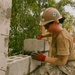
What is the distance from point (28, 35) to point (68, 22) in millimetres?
6817

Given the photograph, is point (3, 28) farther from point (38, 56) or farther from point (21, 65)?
point (38, 56)

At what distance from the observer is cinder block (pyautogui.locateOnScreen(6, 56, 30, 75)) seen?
2.65 meters

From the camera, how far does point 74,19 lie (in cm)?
1377

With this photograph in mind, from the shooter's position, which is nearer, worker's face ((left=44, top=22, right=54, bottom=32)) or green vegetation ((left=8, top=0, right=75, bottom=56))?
worker's face ((left=44, top=22, right=54, bottom=32))

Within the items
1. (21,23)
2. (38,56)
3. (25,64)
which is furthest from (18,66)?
(21,23)

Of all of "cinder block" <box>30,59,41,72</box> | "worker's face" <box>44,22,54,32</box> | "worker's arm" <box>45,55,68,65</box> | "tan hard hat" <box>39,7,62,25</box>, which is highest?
"tan hard hat" <box>39,7,62,25</box>

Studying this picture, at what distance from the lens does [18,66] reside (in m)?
2.96

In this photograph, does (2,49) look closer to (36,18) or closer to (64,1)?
(36,18)

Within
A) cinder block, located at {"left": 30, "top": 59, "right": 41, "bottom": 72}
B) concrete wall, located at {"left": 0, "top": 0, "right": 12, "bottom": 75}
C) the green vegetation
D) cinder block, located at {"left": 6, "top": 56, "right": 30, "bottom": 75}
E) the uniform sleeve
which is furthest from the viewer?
the green vegetation

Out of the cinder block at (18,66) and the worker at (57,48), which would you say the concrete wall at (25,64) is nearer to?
the cinder block at (18,66)

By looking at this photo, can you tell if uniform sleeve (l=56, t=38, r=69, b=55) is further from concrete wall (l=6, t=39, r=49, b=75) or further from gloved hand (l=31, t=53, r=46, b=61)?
concrete wall (l=6, t=39, r=49, b=75)

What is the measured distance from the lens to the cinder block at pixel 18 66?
104 inches

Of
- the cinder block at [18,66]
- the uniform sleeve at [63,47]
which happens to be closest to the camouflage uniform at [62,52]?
the uniform sleeve at [63,47]

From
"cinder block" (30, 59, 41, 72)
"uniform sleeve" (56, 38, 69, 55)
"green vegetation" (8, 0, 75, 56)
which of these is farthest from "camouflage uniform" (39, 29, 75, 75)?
"green vegetation" (8, 0, 75, 56)
